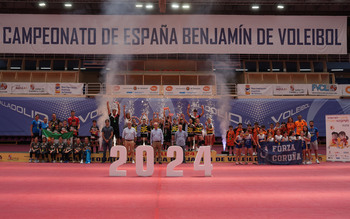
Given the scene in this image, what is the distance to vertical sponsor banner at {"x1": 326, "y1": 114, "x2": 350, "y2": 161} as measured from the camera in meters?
16.0

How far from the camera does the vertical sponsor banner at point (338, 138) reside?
16.0m

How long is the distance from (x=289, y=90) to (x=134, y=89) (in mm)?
11195

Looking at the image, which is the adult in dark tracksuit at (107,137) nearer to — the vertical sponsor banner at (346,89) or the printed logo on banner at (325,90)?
the printed logo on banner at (325,90)

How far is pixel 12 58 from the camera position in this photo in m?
29.6

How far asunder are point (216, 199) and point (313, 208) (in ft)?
5.88

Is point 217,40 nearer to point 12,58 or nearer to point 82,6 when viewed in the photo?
point 82,6

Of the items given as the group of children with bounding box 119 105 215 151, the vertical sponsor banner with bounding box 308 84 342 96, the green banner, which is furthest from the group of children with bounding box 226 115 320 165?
the vertical sponsor banner with bounding box 308 84 342 96

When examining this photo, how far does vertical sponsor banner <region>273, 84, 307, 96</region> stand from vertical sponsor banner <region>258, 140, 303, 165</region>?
38.6ft

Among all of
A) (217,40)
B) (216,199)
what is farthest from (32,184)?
(217,40)

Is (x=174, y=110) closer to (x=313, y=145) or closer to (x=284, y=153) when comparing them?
(x=284, y=153)

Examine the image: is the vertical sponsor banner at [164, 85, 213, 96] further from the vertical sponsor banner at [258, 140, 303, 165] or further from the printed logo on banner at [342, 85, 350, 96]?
the vertical sponsor banner at [258, 140, 303, 165]

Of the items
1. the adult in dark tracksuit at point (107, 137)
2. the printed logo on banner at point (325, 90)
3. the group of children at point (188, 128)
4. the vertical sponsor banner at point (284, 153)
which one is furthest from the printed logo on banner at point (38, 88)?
the printed logo on banner at point (325, 90)

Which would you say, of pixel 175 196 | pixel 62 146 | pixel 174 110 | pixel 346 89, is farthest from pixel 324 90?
pixel 175 196

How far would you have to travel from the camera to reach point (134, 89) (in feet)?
84.6
